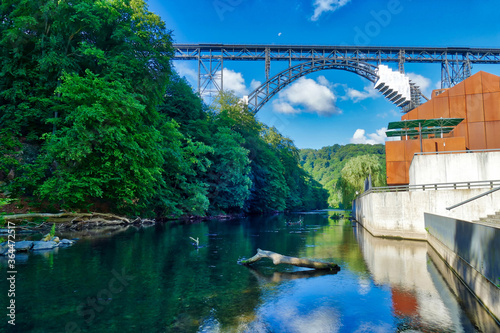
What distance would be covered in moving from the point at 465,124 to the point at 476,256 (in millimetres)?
26048

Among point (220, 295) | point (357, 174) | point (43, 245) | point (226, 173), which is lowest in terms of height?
point (220, 295)

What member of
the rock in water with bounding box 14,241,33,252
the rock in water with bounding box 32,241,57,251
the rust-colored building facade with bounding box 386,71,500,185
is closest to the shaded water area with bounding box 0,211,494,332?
the rock in water with bounding box 32,241,57,251

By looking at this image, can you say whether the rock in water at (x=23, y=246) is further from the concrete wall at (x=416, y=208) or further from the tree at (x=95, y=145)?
the concrete wall at (x=416, y=208)

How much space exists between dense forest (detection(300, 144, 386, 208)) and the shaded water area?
34.3 metres

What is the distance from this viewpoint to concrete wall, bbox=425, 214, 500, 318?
7.16m

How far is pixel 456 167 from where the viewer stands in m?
21.5

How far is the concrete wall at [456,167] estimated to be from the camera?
2097cm

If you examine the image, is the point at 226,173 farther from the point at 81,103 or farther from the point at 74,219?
the point at 81,103

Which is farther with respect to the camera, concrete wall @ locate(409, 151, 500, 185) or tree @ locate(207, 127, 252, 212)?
tree @ locate(207, 127, 252, 212)

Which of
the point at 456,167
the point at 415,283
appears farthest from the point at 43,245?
the point at 456,167

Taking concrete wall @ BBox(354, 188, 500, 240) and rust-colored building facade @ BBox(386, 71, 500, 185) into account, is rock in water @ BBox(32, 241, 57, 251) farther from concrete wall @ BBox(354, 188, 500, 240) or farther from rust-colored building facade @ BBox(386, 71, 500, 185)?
rust-colored building facade @ BBox(386, 71, 500, 185)

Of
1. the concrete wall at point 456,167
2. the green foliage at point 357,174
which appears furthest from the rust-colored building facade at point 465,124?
the green foliage at point 357,174

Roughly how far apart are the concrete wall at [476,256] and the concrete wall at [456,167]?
9997 millimetres

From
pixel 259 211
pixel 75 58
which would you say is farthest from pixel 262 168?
pixel 75 58
